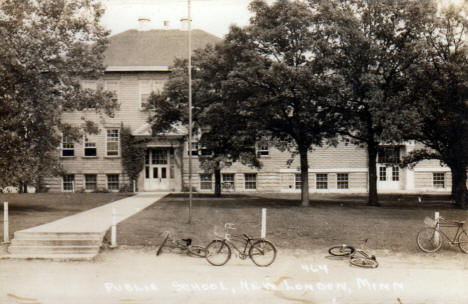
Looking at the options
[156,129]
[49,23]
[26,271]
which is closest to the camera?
[26,271]

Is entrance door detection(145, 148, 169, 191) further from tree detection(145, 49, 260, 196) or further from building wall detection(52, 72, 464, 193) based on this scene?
tree detection(145, 49, 260, 196)

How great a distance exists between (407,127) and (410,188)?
58.5ft

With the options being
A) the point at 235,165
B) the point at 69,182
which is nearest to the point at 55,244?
the point at 235,165

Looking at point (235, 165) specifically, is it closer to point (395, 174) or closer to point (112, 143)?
point (112, 143)

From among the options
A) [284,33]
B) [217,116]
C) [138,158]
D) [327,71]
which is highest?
[284,33]

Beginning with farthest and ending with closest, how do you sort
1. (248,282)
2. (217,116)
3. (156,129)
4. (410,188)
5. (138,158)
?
(410,188) < (138,158) < (156,129) < (217,116) < (248,282)

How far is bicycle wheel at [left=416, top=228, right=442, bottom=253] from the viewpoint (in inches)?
465

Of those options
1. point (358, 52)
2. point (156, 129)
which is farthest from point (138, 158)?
point (358, 52)

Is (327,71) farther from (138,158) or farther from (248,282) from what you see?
(138,158)

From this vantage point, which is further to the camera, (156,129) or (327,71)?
(156,129)

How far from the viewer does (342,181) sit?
112 ft

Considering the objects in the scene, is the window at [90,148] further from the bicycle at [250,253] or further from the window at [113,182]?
the bicycle at [250,253]

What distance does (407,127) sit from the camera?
18.2m

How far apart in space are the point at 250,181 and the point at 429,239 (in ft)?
71.7
